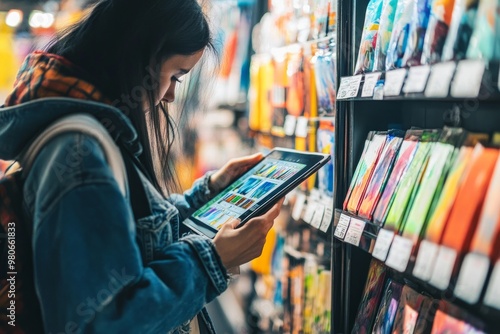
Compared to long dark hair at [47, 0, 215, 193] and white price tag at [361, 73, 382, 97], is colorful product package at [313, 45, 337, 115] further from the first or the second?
long dark hair at [47, 0, 215, 193]

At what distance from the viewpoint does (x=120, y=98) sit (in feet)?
4.40

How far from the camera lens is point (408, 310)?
1.48 metres

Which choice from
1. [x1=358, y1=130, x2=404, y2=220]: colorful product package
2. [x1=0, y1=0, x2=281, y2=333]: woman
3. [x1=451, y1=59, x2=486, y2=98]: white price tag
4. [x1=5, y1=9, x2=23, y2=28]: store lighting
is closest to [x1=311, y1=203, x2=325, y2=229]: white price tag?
[x1=358, y1=130, x2=404, y2=220]: colorful product package

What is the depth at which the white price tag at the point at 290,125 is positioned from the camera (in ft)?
8.17

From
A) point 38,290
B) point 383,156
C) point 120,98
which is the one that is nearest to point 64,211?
point 38,290

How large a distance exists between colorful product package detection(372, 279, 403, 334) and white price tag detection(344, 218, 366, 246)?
0.62 ft

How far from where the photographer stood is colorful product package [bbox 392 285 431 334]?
1.45 meters

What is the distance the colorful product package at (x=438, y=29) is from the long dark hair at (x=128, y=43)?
0.53 m

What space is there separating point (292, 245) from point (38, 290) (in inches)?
66.8

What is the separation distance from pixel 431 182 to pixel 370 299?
51 cm

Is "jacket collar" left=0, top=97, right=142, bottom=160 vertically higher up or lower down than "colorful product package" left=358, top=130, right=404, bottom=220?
higher up

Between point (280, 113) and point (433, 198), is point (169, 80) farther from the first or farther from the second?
point (280, 113)

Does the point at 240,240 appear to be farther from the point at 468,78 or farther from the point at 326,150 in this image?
the point at 326,150

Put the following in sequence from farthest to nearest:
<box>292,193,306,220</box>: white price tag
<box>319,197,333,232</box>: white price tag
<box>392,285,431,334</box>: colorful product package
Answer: <box>292,193,306,220</box>: white price tag → <box>319,197,333,232</box>: white price tag → <box>392,285,431,334</box>: colorful product package
